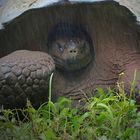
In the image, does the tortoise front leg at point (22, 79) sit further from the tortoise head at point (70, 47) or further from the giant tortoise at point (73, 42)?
the tortoise head at point (70, 47)

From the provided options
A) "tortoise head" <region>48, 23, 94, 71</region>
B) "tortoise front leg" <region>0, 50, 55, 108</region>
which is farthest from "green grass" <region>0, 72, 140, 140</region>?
"tortoise head" <region>48, 23, 94, 71</region>

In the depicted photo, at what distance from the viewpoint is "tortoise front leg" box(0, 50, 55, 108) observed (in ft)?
9.41

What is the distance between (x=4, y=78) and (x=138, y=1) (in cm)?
108

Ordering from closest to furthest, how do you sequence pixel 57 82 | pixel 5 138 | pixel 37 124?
1. pixel 5 138
2. pixel 37 124
3. pixel 57 82

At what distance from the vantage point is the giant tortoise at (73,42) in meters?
3.06

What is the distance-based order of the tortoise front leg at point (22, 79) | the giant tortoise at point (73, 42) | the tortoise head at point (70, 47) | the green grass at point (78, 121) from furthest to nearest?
the tortoise head at point (70, 47) < the giant tortoise at point (73, 42) < the tortoise front leg at point (22, 79) < the green grass at point (78, 121)

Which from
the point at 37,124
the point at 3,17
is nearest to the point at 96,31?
the point at 3,17

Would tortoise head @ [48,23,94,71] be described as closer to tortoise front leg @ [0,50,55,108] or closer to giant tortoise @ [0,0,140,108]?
giant tortoise @ [0,0,140,108]

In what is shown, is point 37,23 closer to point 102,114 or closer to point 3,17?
point 3,17

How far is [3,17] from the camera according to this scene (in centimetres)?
312

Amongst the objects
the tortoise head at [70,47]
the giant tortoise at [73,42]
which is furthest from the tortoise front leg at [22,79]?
the tortoise head at [70,47]

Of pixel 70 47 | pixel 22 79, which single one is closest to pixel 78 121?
pixel 22 79

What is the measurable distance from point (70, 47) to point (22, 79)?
1.60 ft

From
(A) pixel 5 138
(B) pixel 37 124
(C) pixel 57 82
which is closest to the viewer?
(A) pixel 5 138
